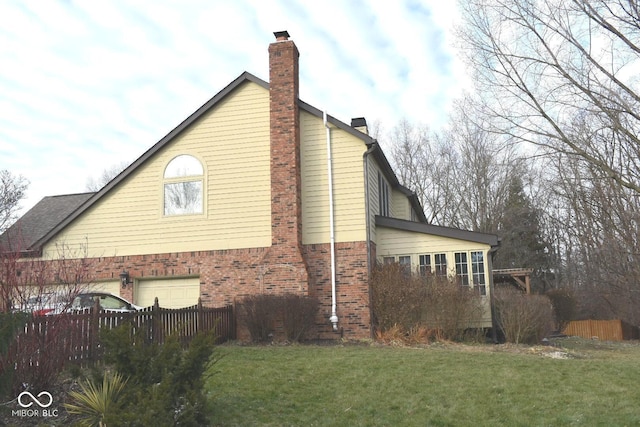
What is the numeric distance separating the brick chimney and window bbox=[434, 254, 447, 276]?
12.3 feet

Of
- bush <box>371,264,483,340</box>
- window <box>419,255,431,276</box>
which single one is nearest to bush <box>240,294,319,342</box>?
bush <box>371,264,483,340</box>

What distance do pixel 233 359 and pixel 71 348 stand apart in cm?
301

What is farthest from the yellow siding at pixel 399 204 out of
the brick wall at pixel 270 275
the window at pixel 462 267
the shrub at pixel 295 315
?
the shrub at pixel 295 315

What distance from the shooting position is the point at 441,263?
619 inches

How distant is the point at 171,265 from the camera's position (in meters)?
16.0

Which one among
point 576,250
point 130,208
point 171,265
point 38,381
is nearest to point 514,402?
point 38,381

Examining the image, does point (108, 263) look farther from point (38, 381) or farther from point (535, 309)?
point (535, 309)

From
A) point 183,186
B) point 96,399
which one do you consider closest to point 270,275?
point 183,186

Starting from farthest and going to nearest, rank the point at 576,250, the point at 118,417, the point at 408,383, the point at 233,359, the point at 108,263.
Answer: the point at 576,250, the point at 108,263, the point at 233,359, the point at 408,383, the point at 118,417

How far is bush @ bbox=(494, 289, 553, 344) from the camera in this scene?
13938 millimetres

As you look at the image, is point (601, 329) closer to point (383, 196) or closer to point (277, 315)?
point (383, 196)

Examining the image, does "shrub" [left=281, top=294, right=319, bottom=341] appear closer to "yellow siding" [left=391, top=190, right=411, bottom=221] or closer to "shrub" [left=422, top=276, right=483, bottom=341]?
"shrub" [left=422, top=276, right=483, bottom=341]

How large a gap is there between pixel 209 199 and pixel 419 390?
9.38 meters

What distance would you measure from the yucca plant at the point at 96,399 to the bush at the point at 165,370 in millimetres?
96
